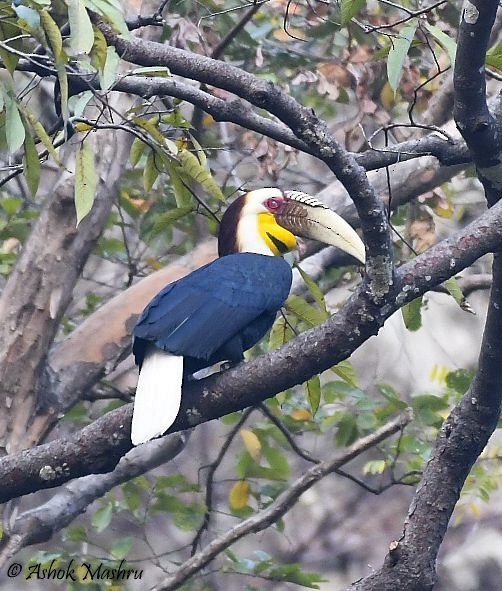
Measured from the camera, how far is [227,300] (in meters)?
3.03

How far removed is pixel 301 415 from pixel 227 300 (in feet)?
5.19

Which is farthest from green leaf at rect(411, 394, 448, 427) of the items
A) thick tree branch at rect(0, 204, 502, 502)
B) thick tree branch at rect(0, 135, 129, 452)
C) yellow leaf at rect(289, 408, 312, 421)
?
thick tree branch at rect(0, 204, 502, 502)

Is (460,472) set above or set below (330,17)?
below

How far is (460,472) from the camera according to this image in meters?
2.69

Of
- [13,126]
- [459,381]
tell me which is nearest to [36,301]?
[459,381]

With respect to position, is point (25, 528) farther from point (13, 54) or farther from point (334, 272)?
→ point (13, 54)

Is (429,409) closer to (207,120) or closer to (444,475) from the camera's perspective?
(444,475)

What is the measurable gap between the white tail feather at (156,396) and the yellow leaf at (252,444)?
128 cm

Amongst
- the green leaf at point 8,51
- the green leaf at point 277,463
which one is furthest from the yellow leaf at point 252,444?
the green leaf at point 8,51

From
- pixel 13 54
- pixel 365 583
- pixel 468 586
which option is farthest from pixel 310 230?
pixel 468 586

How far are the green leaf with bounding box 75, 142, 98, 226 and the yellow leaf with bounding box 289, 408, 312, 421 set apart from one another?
240cm

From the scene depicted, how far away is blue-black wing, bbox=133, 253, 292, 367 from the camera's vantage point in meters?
2.84

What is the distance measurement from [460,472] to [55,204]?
1.90 meters

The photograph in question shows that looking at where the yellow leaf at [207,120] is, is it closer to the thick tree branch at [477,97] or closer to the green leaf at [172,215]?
the green leaf at [172,215]
